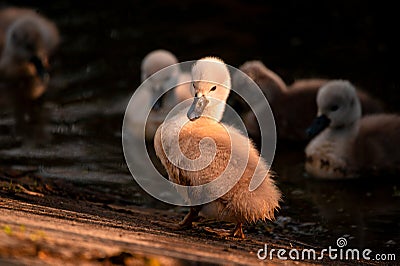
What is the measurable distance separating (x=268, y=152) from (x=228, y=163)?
2484mm

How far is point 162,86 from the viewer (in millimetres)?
7199

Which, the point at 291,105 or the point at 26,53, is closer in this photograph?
the point at 291,105

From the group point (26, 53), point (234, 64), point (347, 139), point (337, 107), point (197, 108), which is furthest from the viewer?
point (26, 53)

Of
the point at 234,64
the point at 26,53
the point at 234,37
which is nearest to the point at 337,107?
the point at 234,64

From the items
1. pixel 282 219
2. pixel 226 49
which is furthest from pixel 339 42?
pixel 282 219

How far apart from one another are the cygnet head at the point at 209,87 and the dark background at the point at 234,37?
10.7ft

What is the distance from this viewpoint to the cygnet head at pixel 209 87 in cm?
418

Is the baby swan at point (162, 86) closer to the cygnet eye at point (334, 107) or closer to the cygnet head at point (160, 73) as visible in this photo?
the cygnet head at point (160, 73)

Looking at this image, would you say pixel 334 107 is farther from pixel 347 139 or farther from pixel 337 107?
pixel 347 139

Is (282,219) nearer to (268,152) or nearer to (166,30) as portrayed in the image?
(268,152)

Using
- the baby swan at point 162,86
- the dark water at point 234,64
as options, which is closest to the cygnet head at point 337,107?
the dark water at point 234,64

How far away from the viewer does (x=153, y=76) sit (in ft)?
23.6

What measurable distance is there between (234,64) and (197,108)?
167 inches

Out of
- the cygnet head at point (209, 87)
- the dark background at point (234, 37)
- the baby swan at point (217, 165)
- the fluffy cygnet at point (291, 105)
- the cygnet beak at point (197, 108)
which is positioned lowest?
the baby swan at point (217, 165)
